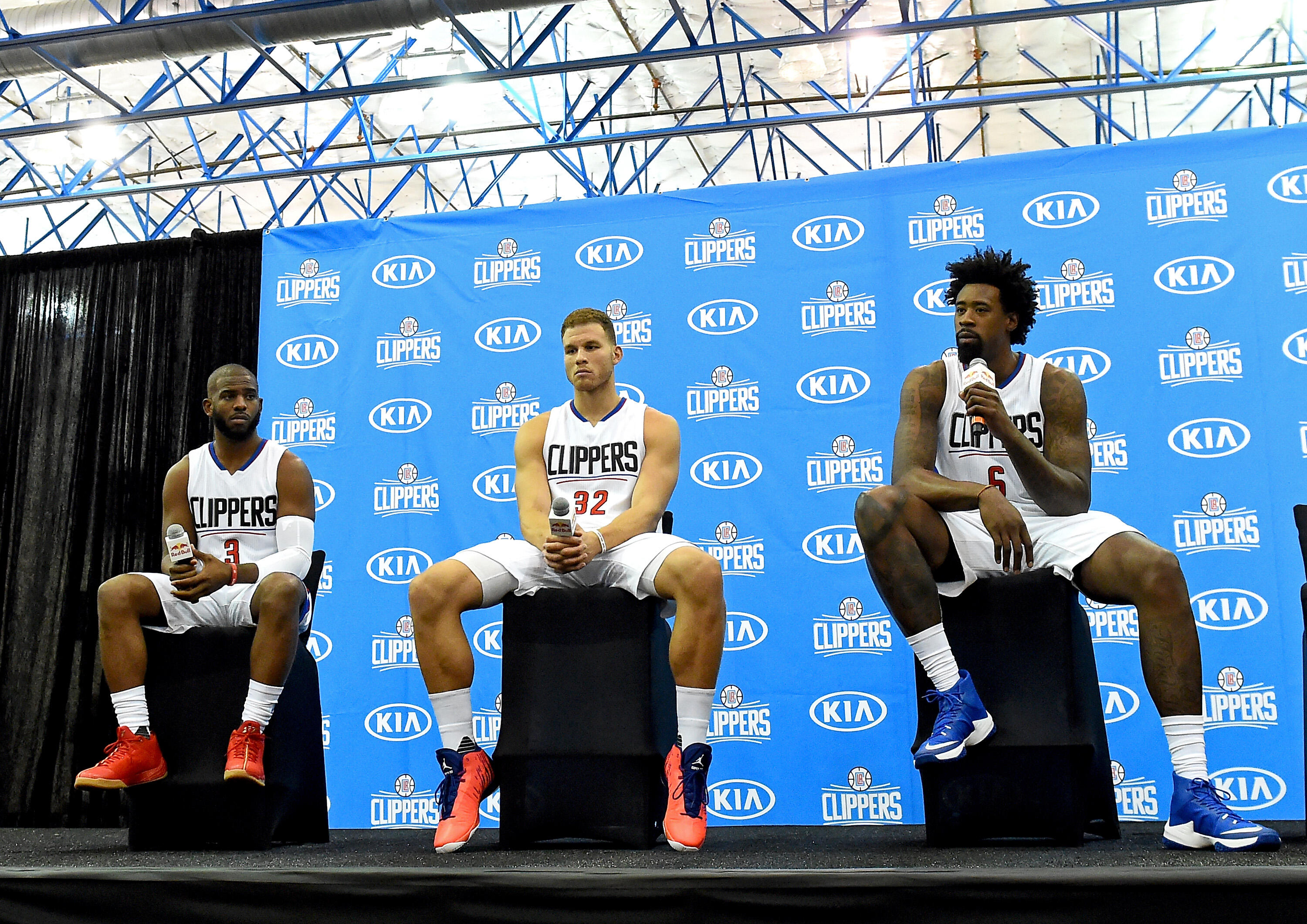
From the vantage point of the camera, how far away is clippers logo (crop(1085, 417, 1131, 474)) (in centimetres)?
369

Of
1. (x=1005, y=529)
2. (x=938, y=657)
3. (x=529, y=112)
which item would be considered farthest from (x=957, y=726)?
(x=529, y=112)

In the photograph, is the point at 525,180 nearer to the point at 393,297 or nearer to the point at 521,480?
the point at 393,297

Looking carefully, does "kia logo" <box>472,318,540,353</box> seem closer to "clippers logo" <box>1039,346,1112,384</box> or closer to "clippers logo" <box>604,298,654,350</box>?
"clippers logo" <box>604,298,654,350</box>

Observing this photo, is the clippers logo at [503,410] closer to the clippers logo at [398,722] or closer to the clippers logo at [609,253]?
the clippers logo at [609,253]

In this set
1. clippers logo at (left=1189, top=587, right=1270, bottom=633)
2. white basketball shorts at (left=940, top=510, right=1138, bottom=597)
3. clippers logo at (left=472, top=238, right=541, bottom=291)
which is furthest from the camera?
clippers logo at (left=472, top=238, right=541, bottom=291)

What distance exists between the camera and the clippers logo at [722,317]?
407 centimetres

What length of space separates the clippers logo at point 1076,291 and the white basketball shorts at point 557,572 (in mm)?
1955

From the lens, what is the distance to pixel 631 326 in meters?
4.17

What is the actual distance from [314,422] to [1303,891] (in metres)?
3.69

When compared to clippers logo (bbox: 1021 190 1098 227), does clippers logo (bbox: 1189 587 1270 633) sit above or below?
below

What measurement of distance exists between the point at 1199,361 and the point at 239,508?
10.2 ft

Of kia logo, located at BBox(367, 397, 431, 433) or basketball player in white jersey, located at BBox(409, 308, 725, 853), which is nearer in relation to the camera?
basketball player in white jersey, located at BBox(409, 308, 725, 853)

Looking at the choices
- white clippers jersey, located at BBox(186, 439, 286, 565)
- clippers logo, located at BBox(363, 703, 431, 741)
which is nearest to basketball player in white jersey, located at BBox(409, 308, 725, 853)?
white clippers jersey, located at BBox(186, 439, 286, 565)

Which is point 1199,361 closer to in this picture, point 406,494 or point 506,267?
point 506,267
